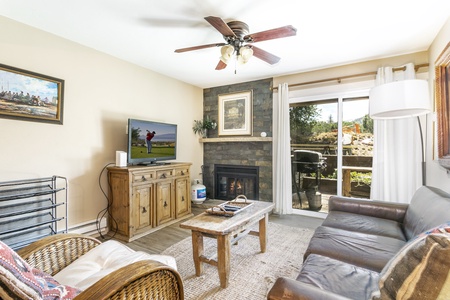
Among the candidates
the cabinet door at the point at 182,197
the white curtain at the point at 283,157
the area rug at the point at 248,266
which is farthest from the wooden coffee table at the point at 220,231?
the white curtain at the point at 283,157

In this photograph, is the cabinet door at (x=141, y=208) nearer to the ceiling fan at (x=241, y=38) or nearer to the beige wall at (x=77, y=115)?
the beige wall at (x=77, y=115)

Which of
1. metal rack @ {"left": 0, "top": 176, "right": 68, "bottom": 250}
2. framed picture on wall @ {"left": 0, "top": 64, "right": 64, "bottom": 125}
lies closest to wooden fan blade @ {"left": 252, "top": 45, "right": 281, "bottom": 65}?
framed picture on wall @ {"left": 0, "top": 64, "right": 64, "bottom": 125}

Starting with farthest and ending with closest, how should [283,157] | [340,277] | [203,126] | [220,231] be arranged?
[203,126] → [283,157] → [220,231] → [340,277]

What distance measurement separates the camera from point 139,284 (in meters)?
0.92

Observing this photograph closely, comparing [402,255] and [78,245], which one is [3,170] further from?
[402,255]

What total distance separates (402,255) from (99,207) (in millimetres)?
3273

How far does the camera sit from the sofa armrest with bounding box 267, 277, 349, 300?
0.87 metres

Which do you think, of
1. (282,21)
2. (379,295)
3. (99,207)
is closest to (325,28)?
(282,21)

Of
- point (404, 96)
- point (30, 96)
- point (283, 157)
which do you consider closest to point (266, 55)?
point (404, 96)

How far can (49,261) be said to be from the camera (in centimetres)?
125

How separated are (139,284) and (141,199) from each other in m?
2.17

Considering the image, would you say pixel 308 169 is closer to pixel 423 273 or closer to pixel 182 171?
pixel 182 171

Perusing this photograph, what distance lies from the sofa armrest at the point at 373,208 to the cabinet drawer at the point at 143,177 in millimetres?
2357

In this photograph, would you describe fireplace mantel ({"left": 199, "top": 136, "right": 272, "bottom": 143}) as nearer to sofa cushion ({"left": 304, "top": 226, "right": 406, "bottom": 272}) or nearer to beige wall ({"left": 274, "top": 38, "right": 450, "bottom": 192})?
beige wall ({"left": 274, "top": 38, "right": 450, "bottom": 192})
